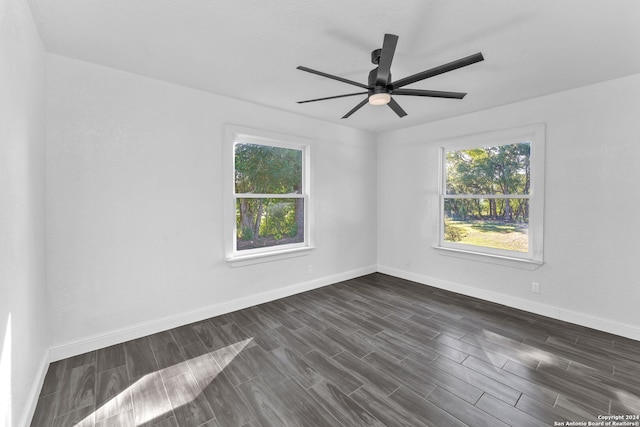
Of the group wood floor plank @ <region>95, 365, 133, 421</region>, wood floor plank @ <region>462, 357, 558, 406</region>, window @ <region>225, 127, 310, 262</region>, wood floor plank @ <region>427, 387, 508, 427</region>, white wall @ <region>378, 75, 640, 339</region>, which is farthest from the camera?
window @ <region>225, 127, 310, 262</region>

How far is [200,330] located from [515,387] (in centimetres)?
286

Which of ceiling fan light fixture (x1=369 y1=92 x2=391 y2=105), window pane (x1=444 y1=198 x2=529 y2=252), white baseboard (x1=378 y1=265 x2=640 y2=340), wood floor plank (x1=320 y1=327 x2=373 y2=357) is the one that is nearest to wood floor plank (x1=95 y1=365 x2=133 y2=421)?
wood floor plank (x1=320 y1=327 x2=373 y2=357)

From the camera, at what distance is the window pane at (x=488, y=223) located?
12.0ft

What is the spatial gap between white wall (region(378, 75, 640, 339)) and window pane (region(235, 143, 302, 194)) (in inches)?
97.3

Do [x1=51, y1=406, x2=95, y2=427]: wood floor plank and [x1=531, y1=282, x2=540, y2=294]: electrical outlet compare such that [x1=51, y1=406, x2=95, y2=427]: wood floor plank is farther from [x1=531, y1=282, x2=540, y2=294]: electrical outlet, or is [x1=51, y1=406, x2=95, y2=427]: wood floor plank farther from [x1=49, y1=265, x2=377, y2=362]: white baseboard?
[x1=531, y1=282, x2=540, y2=294]: electrical outlet

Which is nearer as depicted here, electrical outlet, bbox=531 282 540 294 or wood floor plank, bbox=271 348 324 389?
wood floor plank, bbox=271 348 324 389

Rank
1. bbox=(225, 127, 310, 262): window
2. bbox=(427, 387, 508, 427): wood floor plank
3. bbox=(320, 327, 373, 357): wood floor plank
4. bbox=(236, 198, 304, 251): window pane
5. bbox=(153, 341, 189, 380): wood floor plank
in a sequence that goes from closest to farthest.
A: bbox=(427, 387, 508, 427): wood floor plank < bbox=(153, 341, 189, 380): wood floor plank < bbox=(320, 327, 373, 357): wood floor plank < bbox=(225, 127, 310, 262): window < bbox=(236, 198, 304, 251): window pane

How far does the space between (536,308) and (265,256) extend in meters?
3.43

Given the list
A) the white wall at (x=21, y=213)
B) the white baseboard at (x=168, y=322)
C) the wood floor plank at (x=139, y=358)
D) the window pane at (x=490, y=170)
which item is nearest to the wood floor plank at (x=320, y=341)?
the white baseboard at (x=168, y=322)

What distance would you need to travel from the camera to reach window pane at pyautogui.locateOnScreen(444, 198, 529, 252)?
366 cm

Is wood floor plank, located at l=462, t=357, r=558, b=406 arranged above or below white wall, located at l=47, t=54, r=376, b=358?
below

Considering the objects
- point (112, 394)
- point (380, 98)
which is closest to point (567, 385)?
point (380, 98)

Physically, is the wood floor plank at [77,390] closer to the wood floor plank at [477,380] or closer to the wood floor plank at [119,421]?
the wood floor plank at [119,421]

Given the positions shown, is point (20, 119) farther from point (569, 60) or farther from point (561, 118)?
point (561, 118)
